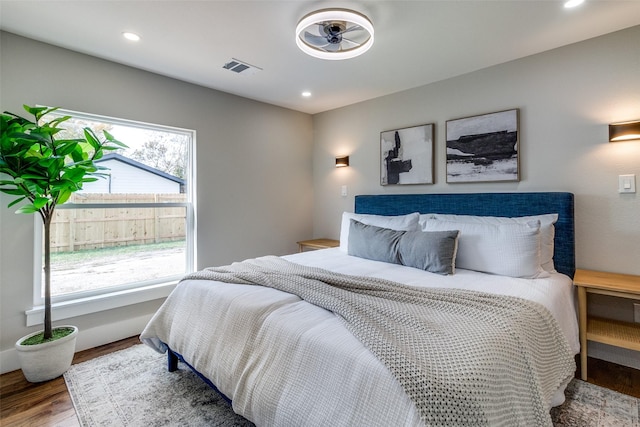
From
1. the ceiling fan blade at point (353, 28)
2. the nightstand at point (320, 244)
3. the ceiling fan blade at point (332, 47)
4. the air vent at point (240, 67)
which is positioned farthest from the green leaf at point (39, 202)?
the nightstand at point (320, 244)

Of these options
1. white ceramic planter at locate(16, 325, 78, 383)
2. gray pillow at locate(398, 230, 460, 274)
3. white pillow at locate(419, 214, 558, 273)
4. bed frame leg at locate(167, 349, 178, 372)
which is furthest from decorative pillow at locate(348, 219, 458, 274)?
white ceramic planter at locate(16, 325, 78, 383)

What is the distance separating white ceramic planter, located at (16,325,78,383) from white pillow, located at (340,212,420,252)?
7.75 feet

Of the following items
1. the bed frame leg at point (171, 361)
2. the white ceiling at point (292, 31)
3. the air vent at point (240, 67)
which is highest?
the air vent at point (240, 67)

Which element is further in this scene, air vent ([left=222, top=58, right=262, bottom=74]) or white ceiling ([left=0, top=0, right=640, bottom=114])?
air vent ([left=222, top=58, right=262, bottom=74])

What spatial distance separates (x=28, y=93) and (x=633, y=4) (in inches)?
168

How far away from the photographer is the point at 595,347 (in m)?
2.32

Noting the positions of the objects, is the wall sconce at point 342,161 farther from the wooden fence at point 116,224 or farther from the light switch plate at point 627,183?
the light switch plate at point 627,183

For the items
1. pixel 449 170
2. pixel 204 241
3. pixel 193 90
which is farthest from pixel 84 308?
pixel 449 170

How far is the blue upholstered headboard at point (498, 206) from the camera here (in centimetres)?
229

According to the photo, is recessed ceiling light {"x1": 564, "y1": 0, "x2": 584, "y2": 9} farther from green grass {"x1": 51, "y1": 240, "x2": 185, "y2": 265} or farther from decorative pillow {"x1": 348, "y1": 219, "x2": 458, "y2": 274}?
green grass {"x1": 51, "y1": 240, "x2": 185, "y2": 265}

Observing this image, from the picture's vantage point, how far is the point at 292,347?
1264mm

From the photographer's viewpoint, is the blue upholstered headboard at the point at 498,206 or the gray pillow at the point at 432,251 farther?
the blue upholstered headboard at the point at 498,206

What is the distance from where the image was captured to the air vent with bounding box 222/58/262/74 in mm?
2684

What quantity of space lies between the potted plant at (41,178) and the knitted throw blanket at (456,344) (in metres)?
1.57
